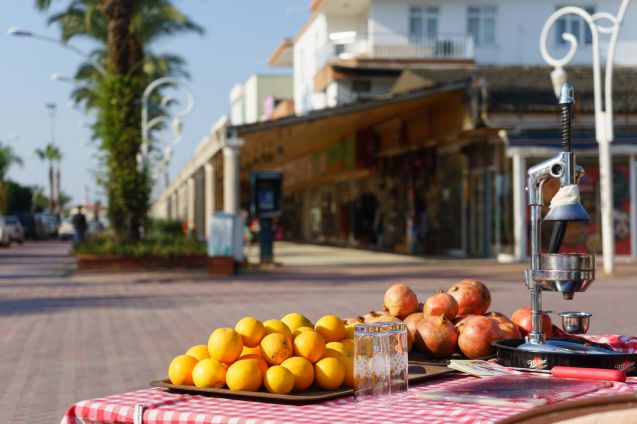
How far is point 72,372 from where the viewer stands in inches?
346

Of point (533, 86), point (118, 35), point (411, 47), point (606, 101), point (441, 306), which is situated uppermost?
point (411, 47)

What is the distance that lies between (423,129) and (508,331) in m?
26.3

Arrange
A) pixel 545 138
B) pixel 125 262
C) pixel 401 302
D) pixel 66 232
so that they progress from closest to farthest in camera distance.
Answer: pixel 401 302 < pixel 125 262 < pixel 545 138 < pixel 66 232

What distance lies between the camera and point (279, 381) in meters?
3.06

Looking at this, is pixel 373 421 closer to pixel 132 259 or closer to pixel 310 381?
pixel 310 381

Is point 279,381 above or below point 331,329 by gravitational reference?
below

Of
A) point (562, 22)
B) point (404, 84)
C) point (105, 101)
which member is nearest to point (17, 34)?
point (105, 101)

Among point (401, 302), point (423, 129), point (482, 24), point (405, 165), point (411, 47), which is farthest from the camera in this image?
point (482, 24)

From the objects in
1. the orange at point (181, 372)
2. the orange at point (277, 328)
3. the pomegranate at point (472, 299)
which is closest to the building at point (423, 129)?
the pomegranate at point (472, 299)

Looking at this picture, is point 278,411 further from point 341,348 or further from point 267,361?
point 341,348

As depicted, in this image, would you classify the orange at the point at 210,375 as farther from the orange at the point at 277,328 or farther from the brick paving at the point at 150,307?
the brick paving at the point at 150,307

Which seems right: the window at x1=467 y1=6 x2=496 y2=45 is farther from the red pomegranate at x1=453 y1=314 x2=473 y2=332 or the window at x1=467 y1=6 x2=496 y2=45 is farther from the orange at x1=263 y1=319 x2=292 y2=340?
the orange at x1=263 y1=319 x2=292 y2=340

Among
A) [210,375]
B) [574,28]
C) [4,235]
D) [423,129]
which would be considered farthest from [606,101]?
[4,235]

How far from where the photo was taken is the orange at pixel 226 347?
3.25m
